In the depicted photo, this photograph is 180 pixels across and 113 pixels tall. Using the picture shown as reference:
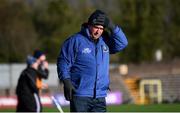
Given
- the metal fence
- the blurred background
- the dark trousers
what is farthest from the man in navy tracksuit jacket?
the blurred background

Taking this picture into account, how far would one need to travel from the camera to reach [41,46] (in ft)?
234

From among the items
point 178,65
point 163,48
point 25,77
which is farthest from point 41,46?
point 25,77

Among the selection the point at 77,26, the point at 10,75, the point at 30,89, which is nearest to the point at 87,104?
the point at 30,89

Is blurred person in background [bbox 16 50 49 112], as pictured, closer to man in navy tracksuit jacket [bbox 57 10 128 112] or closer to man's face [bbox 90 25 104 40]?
man in navy tracksuit jacket [bbox 57 10 128 112]

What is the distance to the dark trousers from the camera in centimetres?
827

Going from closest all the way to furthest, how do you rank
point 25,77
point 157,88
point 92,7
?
point 25,77
point 157,88
point 92,7

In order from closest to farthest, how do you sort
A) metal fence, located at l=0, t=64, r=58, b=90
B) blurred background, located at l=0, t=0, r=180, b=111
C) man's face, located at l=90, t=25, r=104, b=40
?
man's face, located at l=90, t=25, r=104, b=40 → metal fence, located at l=0, t=64, r=58, b=90 → blurred background, located at l=0, t=0, r=180, b=111

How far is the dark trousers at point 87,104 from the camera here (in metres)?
8.27

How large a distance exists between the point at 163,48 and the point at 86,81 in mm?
64860

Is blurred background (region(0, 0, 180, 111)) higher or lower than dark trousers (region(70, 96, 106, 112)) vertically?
higher

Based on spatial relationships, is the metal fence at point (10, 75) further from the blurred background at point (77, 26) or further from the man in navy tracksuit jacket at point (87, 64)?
the man in navy tracksuit jacket at point (87, 64)

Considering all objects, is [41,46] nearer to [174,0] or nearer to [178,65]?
[174,0]

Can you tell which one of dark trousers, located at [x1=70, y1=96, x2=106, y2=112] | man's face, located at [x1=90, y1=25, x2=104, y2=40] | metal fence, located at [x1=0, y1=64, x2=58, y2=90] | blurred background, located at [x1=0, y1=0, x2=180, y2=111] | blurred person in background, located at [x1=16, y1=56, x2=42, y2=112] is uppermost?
blurred background, located at [x1=0, y1=0, x2=180, y2=111]

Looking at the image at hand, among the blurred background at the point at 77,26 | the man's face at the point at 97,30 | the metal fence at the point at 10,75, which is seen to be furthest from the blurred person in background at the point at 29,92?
the blurred background at the point at 77,26
